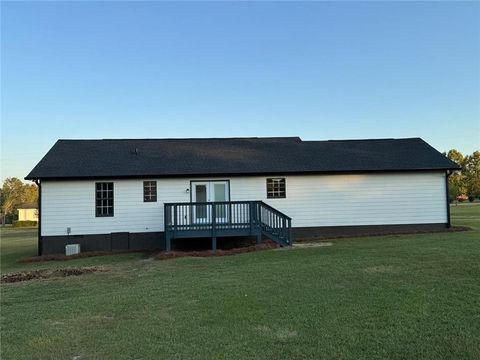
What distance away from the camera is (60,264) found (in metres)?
15.8

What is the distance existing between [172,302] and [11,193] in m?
82.5

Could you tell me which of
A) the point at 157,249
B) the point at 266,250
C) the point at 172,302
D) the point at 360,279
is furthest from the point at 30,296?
the point at 157,249

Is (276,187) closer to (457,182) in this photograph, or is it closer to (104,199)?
(104,199)

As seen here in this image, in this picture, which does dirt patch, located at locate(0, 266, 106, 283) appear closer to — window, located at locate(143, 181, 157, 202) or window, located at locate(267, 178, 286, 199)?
window, located at locate(143, 181, 157, 202)

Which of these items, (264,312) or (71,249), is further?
(71,249)

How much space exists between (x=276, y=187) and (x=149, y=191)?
537cm

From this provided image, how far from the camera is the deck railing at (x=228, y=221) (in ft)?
55.9

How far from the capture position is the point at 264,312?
6.95m

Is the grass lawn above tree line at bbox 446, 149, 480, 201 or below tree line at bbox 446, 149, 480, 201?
below

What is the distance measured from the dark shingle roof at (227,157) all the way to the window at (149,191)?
1.53 feet

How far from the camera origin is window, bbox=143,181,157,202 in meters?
19.3

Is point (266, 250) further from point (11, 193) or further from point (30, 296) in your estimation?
point (11, 193)

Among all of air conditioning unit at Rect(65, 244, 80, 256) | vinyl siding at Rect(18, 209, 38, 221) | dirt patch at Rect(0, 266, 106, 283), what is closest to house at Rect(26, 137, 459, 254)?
air conditioning unit at Rect(65, 244, 80, 256)

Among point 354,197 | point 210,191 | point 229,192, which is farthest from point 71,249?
point 354,197
